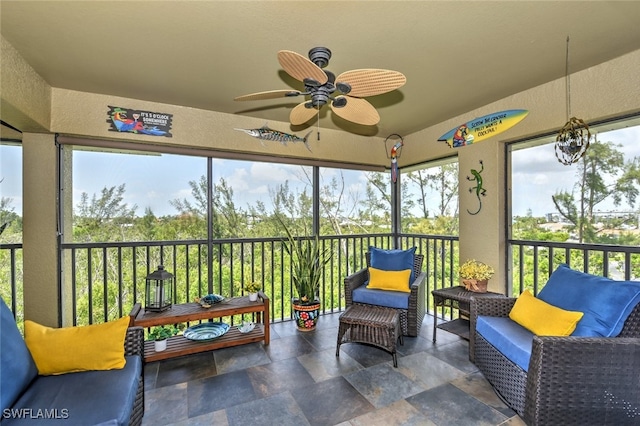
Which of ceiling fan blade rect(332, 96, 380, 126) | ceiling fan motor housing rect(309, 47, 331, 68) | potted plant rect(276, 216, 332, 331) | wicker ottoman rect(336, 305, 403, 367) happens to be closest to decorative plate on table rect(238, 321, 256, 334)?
potted plant rect(276, 216, 332, 331)

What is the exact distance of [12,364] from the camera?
1.35 meters

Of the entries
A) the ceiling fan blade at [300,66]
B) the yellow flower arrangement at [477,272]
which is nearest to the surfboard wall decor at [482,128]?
the yellow flower arrangement at [477,272]

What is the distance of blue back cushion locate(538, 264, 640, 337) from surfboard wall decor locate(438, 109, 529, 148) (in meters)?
1.70

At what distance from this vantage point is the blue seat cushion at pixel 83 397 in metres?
1.24

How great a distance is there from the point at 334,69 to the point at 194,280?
2.84 metres

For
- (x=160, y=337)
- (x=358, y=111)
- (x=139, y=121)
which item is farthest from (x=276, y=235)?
(x=358, y=111)

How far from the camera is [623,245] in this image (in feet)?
7.92

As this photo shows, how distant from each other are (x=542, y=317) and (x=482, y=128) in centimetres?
217

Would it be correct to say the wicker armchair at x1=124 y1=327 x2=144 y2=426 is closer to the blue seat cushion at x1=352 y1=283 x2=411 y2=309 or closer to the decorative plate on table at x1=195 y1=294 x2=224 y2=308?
the decorative plate on table at x1=195 y1=294 x2=224 y2=308

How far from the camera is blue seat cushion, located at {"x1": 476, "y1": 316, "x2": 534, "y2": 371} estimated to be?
1889 millimetres

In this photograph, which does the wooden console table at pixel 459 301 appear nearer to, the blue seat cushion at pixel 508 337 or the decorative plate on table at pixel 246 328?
the blue seat cushion at pixel 508 337

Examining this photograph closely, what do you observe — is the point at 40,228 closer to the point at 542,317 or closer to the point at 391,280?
the point at 391,280

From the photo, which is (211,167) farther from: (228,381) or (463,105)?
(463,105)

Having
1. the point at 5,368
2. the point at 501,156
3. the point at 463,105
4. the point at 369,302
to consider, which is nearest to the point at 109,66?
the point at 5,368
